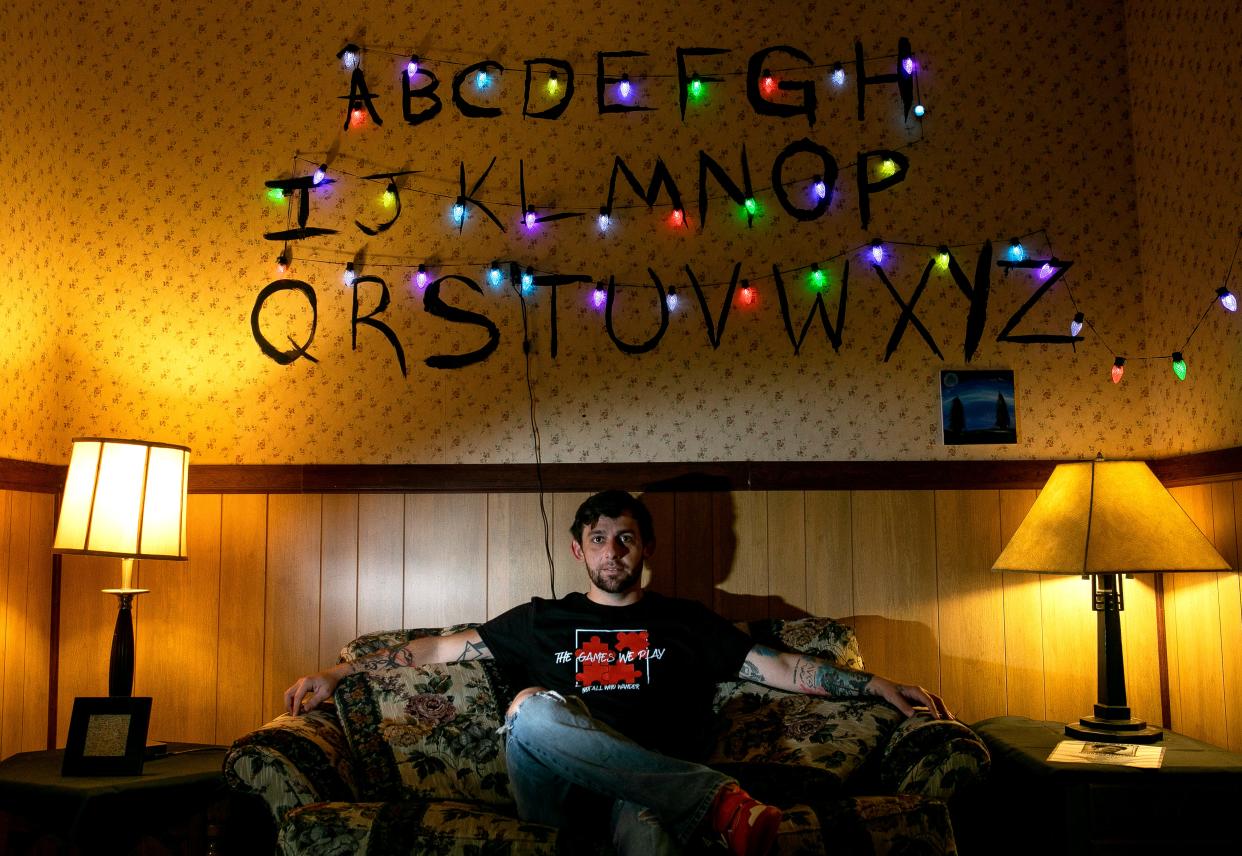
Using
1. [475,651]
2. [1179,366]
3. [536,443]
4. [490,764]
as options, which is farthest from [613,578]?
[1179,366]

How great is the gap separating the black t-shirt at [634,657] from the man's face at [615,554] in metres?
0.06

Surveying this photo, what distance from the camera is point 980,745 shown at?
2410 mm

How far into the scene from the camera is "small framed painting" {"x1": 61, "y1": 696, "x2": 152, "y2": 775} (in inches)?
103

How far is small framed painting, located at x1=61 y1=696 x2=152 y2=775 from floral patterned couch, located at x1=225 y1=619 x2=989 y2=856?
0.38 metres

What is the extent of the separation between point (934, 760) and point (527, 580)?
4.63 feet

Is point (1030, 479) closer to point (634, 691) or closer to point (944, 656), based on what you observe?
point (944, 656)

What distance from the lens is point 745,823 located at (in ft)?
6.83

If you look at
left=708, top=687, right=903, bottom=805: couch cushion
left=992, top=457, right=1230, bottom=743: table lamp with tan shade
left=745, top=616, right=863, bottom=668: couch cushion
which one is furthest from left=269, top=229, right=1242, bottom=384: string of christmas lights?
left=708, top=687, right=903, bottom=805: couch cushion

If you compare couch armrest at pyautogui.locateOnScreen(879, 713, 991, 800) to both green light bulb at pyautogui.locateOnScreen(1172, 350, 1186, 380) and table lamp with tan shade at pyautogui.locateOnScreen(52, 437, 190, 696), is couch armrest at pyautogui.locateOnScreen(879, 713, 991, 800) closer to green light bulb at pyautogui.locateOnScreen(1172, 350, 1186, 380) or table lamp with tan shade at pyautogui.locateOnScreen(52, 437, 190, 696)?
green light bulb at pyautogui.locateOnScreen(1172, 350, 1186, 380)

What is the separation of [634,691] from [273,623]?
1325 mm

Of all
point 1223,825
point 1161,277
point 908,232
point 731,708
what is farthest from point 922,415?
point 1223,825

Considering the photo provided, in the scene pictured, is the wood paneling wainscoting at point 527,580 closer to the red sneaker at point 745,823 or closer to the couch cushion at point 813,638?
the couch cushion at point 813,638

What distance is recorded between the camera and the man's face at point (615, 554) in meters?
2.84

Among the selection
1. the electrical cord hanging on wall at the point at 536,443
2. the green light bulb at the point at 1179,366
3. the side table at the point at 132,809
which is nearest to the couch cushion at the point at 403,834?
the side table at the point at 132,809
